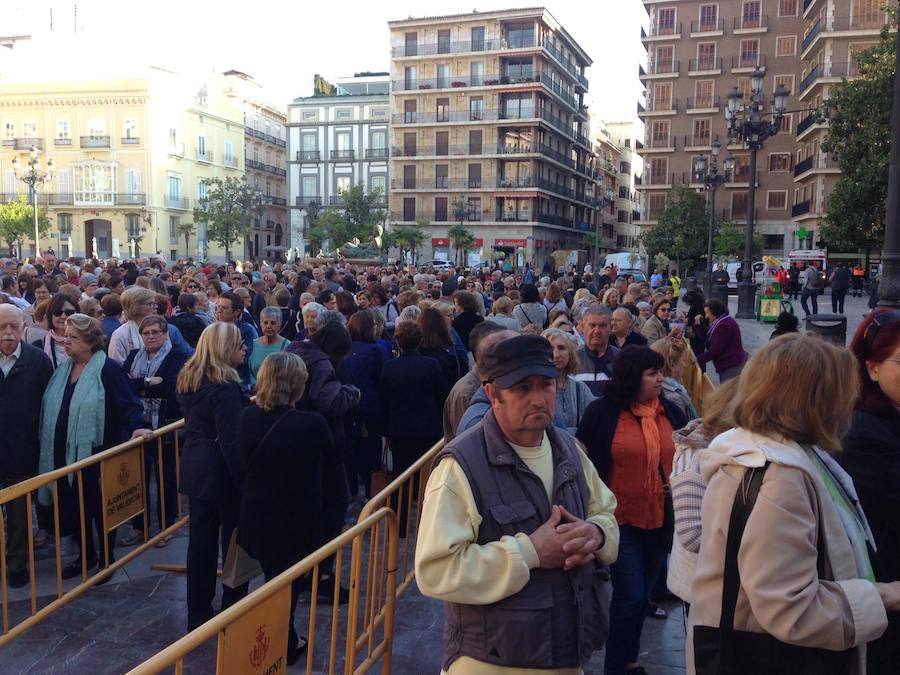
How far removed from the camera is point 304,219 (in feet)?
213

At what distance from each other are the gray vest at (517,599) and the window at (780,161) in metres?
57.5

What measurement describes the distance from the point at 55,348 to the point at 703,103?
5719 cm

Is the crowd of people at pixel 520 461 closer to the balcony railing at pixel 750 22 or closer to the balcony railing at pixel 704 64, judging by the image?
the balcony railing at pixel 704 64

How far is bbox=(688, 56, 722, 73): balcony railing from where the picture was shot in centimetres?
5503

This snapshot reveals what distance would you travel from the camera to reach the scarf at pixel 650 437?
3775 mm

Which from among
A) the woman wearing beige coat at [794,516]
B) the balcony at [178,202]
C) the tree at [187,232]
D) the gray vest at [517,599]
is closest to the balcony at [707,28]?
the tree at [187,232]

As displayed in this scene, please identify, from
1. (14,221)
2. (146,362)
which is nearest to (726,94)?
(14,221)

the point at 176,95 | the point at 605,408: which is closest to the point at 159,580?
the point at 605,408

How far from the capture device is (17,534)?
4.78 m

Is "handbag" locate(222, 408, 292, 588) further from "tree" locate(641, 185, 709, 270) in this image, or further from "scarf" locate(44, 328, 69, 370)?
"tree" locate(641, 185, 709, 270)

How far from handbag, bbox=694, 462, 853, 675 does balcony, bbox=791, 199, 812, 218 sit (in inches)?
1972

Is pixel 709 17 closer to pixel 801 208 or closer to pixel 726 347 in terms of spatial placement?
pixel 801 208

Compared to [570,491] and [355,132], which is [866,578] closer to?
[570,491]

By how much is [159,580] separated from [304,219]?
61.8 metres
